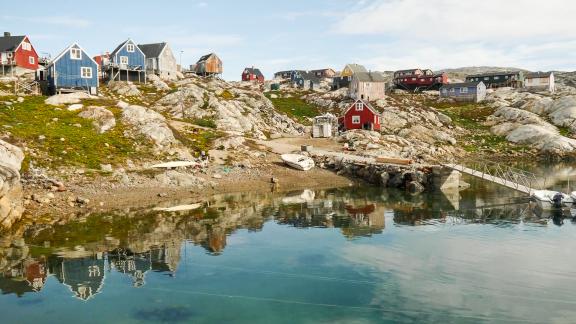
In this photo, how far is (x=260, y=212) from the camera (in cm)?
4294

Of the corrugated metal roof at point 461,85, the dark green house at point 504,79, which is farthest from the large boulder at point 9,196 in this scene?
the dark green house at point 504,79

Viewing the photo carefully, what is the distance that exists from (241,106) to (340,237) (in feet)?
192

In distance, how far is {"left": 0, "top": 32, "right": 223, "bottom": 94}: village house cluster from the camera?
75562 millimetres

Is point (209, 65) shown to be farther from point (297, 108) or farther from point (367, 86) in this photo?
point (367, 86)

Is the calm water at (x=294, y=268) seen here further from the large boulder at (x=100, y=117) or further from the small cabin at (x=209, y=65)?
the small cabin at (x=209, y=65)

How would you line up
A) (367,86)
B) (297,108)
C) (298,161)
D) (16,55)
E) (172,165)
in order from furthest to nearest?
(367,86) < (297,108) < (16,55) < (298,161) < (172,165)

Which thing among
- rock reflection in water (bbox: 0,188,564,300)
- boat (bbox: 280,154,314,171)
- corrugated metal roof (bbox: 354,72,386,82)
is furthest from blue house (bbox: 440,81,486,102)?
rock reflection in water (bbox: 0,188,564,300)

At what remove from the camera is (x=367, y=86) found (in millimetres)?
114688

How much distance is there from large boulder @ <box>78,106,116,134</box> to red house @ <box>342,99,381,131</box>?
1715 inches

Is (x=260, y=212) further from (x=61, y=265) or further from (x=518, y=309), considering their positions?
(x=518, y=309)

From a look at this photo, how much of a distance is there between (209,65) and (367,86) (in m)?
42.0

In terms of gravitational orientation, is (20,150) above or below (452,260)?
above

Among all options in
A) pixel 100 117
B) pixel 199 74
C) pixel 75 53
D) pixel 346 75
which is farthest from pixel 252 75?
pixel 100 117

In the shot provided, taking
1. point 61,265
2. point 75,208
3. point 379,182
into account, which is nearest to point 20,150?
point 75,208
